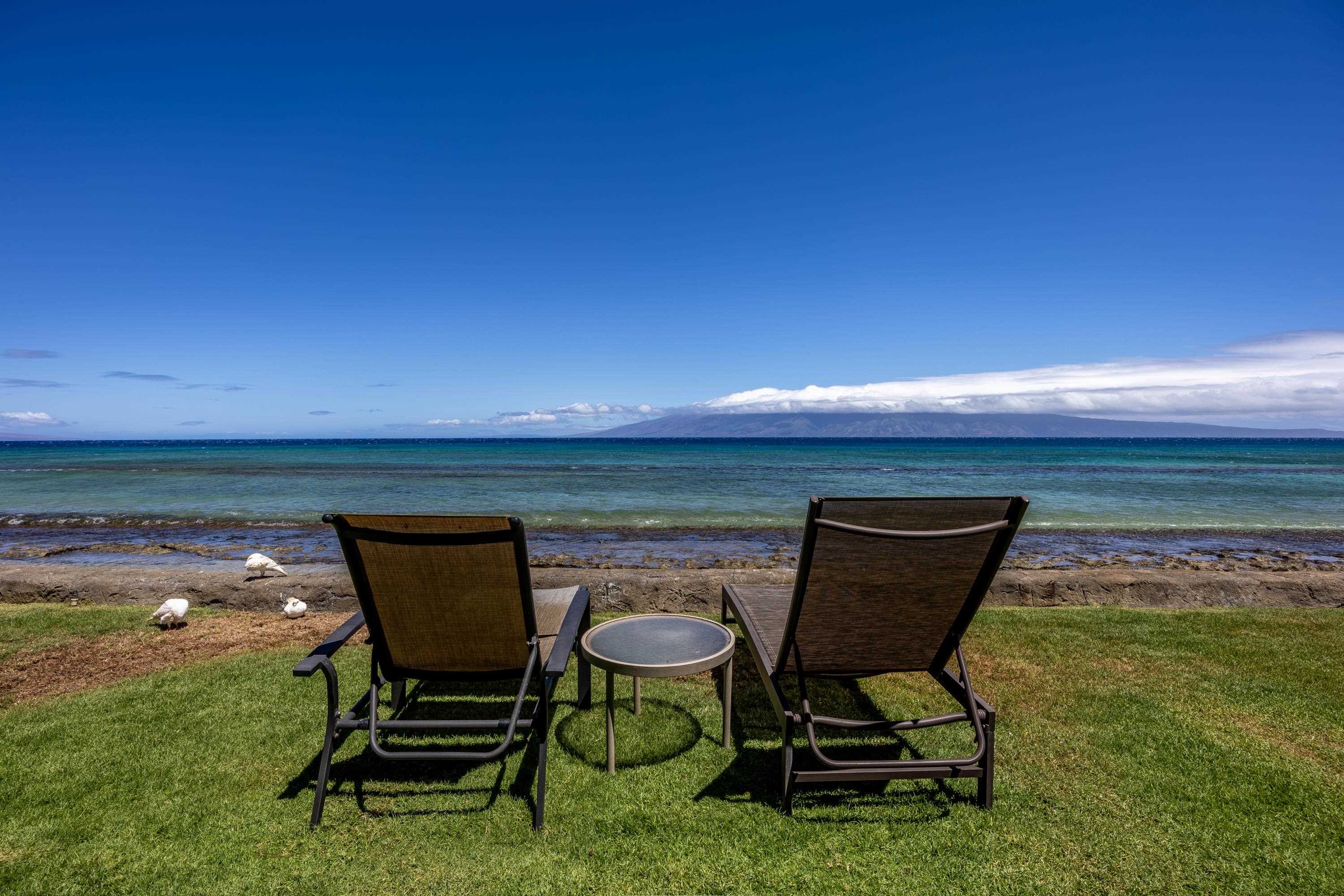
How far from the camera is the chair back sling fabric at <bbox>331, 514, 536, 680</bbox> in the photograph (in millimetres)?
2742

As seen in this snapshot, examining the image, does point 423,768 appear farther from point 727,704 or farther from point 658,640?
point 727,704

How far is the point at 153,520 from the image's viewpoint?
601 inches

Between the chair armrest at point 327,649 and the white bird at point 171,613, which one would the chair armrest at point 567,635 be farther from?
the white bird at point 171,613

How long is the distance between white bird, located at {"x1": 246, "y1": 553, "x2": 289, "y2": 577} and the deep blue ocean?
637 cm

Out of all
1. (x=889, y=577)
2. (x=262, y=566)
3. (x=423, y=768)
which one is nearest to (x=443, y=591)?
(x=423, y=768)

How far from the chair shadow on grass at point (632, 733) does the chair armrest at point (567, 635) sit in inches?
17.8

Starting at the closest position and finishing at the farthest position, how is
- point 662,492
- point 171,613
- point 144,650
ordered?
point 144,650, point 171,613, point 662,492

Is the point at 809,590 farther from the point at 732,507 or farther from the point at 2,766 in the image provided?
the point at 732,507

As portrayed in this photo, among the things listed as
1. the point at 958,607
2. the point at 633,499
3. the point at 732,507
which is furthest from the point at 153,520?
the point at 958,607

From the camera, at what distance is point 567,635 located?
10.5ft

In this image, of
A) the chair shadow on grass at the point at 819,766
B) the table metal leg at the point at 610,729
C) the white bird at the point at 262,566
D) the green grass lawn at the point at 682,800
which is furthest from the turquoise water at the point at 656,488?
the table metal leg at the point at 610,729

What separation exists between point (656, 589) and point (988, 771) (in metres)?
3.81

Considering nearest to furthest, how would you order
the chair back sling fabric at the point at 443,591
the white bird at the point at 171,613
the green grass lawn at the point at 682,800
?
the green grass lawn at the point at 682,800
the chair back sling fabric at the point at 443,591
the white bird at the point at 171,613

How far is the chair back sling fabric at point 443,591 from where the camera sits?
2.74m
